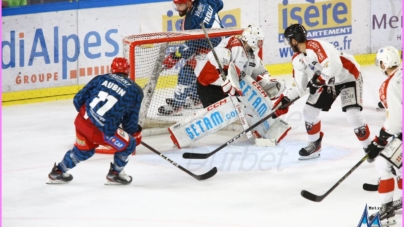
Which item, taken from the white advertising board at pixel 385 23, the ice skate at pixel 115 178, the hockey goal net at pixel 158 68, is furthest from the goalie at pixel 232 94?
the white advertising board at pixel 385 23

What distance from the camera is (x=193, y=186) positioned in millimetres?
6855

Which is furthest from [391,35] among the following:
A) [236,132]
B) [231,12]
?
[236,132]

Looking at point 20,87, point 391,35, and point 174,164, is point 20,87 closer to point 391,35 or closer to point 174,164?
point 174,164

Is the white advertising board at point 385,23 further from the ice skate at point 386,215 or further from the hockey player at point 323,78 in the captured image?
the ice skate at point 386,215

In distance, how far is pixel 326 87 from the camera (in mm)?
7227

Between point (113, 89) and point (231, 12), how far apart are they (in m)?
3.63

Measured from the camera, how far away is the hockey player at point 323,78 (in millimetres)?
7000

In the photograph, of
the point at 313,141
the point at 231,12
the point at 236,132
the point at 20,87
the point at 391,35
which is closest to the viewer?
the point at 313,141

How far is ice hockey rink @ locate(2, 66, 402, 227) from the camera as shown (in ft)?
20.1

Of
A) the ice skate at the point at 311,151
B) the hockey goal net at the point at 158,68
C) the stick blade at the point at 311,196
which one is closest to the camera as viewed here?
the stick blade at the point at 311,196

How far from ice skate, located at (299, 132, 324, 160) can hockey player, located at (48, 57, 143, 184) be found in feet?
4.57

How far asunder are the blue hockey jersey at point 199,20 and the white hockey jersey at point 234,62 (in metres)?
0.17


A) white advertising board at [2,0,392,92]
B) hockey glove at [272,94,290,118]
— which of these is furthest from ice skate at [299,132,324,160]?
white advertising board at [2,0,392,92]

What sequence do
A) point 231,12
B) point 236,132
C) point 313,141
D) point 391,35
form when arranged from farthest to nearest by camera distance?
point 391,35 < point 231,12 < point 236,132 < point 313,141
